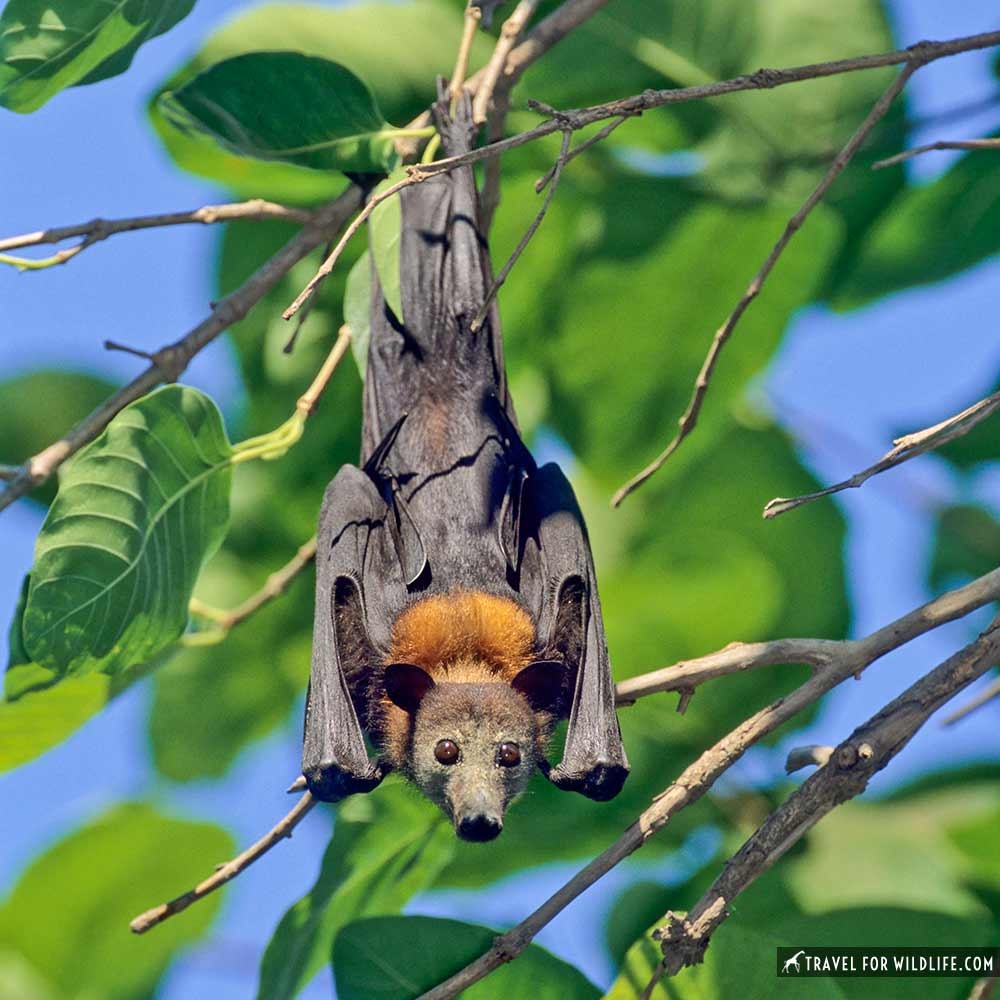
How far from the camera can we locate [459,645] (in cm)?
394

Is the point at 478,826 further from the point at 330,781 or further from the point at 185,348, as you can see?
the point at 185,348

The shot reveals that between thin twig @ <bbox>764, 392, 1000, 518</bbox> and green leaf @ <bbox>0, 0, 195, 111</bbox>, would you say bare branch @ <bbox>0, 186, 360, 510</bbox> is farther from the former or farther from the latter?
thin twig @ <bbox>764, 392, 1000, 518</bbox>

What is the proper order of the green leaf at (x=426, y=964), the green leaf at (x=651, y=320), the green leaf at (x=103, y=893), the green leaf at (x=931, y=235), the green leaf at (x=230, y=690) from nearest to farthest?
the green leaf at (x=426, y=964), the green leaf at (x=931, y=235), the green leaf at (x=651, y=320), the green leaf at (x=103, y=893), the green leaf at (x=230, y=690)

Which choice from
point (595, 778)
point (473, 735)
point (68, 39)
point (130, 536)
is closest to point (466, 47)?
point (68, 39)

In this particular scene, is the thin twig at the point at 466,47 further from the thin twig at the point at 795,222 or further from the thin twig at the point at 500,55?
the thin twig at the point at 795,222

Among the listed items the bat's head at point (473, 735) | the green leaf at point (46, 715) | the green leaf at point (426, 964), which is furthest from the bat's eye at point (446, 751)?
the green leaf at point (46, 715)

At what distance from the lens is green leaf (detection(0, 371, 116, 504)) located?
5.62 metres

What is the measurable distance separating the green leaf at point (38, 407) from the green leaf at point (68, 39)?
2039 mm

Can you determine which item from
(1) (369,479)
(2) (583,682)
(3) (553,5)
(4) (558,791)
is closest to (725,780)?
(4) (558,791)

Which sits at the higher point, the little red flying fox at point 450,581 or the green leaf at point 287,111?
the green leaf at point 287,111

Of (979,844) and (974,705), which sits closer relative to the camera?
(974,705)

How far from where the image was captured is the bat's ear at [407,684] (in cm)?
380

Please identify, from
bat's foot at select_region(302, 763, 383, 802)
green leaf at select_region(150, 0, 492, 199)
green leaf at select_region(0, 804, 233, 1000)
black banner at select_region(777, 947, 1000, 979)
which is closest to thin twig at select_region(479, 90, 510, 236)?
green leaf at select_region(150, 0, 492, 199)

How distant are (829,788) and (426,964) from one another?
1.11 m
